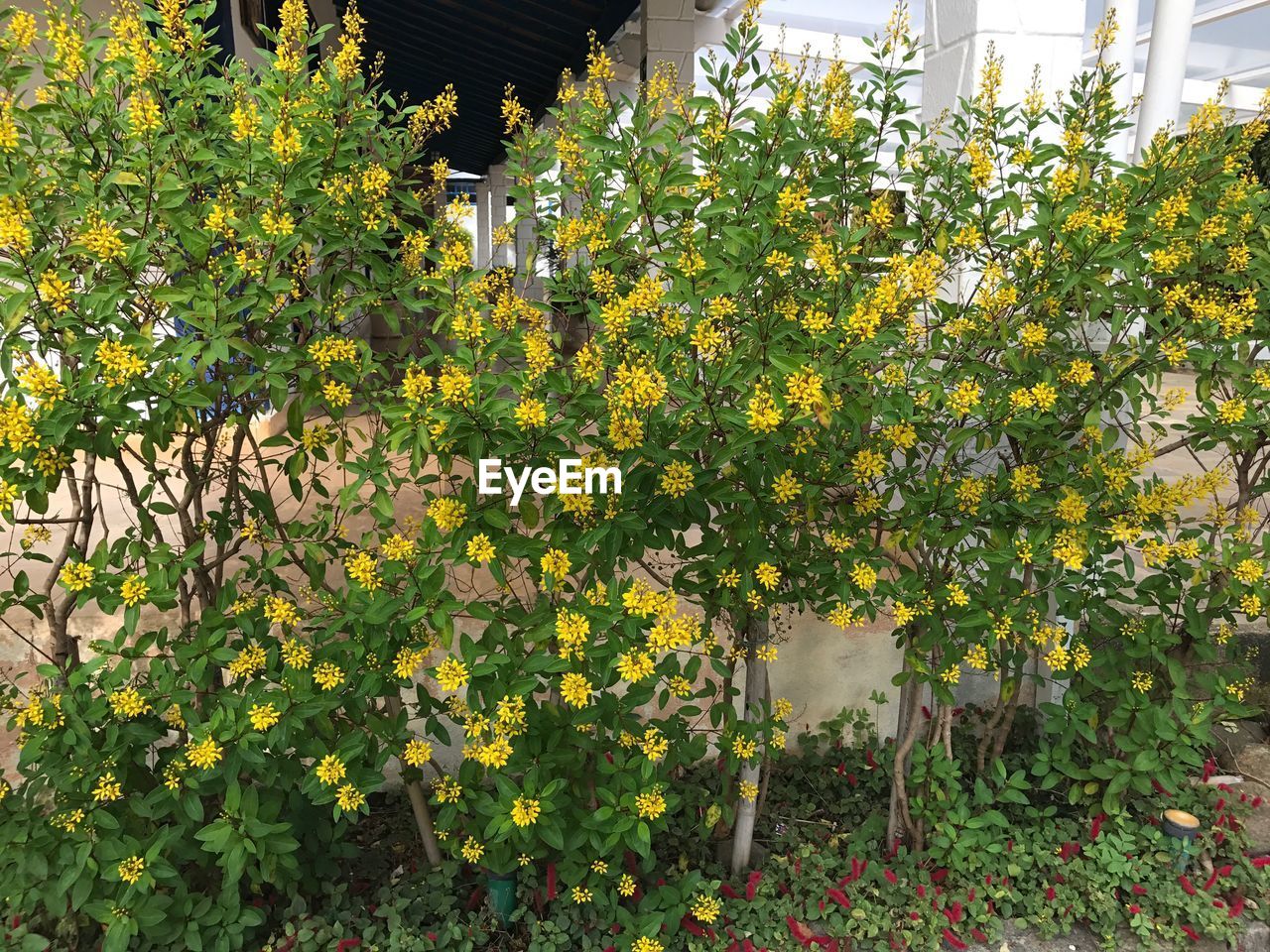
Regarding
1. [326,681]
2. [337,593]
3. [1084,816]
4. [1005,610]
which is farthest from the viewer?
[1084,816]

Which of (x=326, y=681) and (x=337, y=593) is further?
(x=337, y=593)

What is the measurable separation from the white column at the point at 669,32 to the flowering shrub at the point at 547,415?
4662 mm

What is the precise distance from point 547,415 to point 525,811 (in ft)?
2.61

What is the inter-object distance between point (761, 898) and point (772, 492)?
42.3 inches

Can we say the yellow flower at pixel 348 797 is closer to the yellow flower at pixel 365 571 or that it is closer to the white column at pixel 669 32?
the yellow flower at pixel 365 571

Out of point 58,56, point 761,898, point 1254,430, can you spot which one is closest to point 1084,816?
point 761,898

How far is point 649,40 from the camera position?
6.16m

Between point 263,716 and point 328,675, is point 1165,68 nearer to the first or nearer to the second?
point 328,675

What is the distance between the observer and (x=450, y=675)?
1.60 m

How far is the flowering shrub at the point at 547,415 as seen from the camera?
1.60 metres

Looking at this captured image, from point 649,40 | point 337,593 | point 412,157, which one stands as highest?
point 649,40

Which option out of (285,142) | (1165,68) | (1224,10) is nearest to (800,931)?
(285,142)

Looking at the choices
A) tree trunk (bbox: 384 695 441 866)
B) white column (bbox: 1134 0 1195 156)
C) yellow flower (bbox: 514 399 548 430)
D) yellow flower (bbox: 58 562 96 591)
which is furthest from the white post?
yellow flower (bbox: 514 399 548 430)

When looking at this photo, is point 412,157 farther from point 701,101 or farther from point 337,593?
point 337,593
